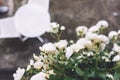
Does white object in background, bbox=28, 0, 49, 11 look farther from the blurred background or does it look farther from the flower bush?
the flower bush

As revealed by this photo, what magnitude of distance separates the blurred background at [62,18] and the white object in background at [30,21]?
10 cm

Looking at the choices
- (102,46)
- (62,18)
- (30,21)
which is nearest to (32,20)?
(30,21)

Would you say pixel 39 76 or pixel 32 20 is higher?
pixel 32 20

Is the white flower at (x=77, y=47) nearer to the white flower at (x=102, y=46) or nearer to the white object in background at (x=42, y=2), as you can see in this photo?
the white flower at (x=102, y=46)

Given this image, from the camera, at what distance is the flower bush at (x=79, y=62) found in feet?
2.79

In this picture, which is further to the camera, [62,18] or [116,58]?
[62,18]

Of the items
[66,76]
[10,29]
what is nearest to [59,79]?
[66,76]

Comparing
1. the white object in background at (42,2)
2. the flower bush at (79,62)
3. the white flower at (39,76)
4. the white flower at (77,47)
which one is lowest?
the white flower at (39,76)

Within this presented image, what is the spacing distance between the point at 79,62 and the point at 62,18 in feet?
7.29

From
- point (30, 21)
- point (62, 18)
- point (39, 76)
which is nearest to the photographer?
point (39, 76)

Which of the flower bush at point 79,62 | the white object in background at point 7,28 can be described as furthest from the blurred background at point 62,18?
the flower bush at point 79,62

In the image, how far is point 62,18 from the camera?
3.08 meters

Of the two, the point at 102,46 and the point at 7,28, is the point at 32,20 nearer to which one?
the point at 7,28

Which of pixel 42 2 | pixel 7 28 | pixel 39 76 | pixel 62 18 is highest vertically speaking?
pixel 42 2
